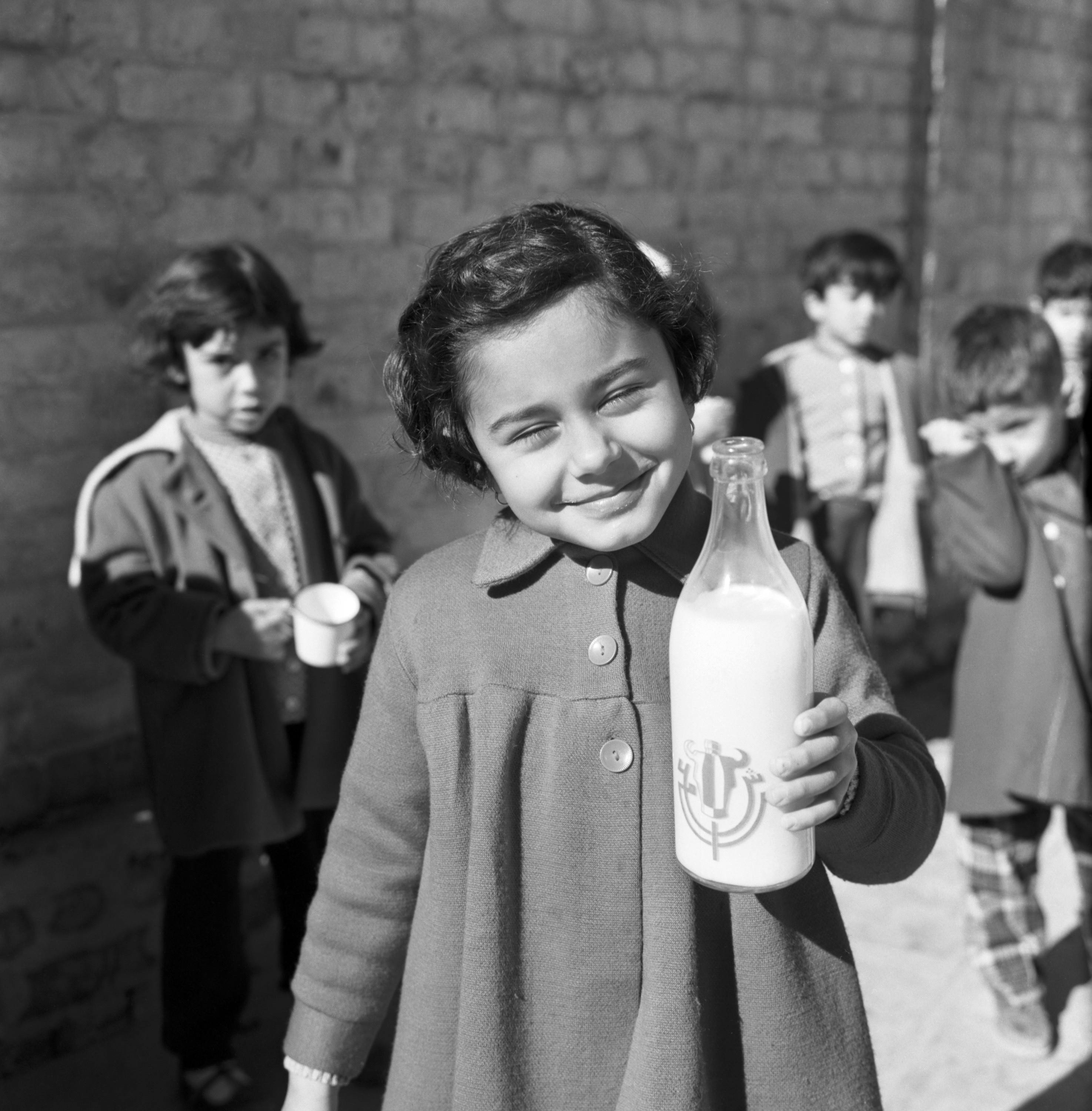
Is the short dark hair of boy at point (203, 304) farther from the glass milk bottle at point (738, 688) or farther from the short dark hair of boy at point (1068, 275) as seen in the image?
the short dark hair of boy at point (1068, 275)

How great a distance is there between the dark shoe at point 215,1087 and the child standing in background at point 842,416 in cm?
268

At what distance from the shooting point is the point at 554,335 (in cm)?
150

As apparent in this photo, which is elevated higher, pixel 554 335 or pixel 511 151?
pixel 511 151

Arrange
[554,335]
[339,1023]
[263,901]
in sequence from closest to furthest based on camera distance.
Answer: [554,335] < [339,1023] < [263,901]

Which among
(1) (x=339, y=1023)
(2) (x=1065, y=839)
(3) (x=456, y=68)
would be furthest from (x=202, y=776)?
(2) (x=1065, y=839)

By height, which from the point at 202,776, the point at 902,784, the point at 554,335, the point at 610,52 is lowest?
the point at 202,776

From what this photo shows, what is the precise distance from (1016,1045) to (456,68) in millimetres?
3154

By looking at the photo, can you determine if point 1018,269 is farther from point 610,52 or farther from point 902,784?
point 902,784

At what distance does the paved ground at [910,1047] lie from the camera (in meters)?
3.26

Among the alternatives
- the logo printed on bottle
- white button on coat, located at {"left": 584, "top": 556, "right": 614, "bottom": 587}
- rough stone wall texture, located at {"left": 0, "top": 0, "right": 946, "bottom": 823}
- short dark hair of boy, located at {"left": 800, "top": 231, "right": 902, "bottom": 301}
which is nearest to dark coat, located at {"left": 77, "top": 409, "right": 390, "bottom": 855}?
rough stone wall texture, located at {"left": 0, "top": 0, "right": 946, "bottom": 823}

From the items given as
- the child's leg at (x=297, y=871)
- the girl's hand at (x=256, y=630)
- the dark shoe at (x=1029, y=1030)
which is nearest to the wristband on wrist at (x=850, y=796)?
the girl's hand at (x=256, y=630)

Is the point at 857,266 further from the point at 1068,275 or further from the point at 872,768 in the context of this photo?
the point at 872,768

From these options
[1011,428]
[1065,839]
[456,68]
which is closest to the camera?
[1011,428]

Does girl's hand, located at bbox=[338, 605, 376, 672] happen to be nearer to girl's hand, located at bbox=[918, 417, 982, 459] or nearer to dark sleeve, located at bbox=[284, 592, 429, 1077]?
dark sleeve, located at bbox=[284, 592, 429, 1077]
